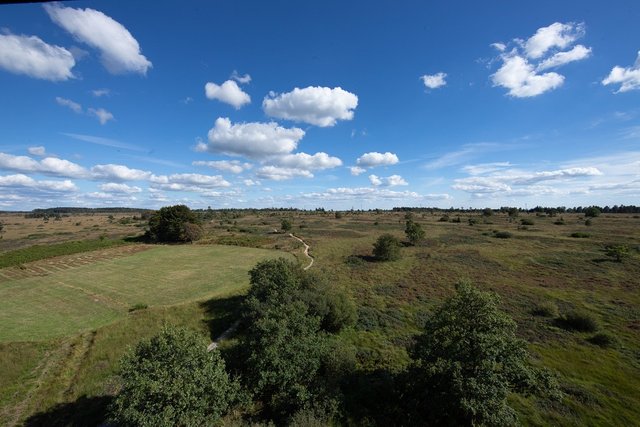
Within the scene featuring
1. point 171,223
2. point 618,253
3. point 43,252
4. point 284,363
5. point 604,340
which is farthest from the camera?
point 171,223

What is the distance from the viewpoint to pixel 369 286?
1639 inches

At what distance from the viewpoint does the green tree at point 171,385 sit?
13953 millimetres

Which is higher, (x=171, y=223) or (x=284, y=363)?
(x=171, y=223)

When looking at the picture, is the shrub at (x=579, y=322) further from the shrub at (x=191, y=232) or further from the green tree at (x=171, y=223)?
the green tree at (x=171, y=223)

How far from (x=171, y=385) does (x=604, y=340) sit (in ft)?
109

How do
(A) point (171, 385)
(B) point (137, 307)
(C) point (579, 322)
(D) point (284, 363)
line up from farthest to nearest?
(B) point (137, 307) → (C) point (579, 322) → (D) point (284, 363) → (A) point (171, 385)

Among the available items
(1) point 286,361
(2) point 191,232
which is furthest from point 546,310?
(2) point 191,232

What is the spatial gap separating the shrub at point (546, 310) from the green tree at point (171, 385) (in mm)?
31758

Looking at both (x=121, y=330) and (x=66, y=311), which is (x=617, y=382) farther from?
(x=66, y=311)

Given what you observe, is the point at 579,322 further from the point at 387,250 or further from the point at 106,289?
the point at 106,289

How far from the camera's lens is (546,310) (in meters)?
31.1

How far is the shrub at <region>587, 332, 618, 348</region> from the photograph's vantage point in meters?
25.0

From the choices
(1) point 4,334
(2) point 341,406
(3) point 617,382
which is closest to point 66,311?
(1) point 4,334

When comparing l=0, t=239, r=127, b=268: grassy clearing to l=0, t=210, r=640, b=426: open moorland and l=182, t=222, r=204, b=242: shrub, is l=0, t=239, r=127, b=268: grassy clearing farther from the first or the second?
l=182, t=222, r=204, b=242: shrub
